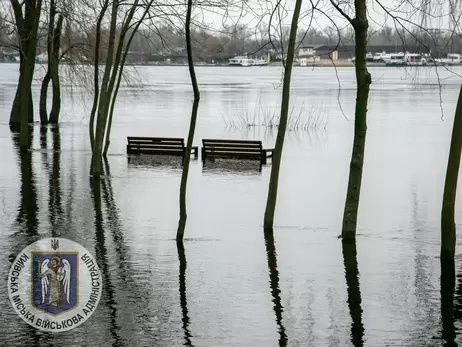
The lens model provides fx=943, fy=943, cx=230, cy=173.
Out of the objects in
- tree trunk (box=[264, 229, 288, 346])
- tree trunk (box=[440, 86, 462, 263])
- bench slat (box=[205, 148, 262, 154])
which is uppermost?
tree trunk (box=[440, 86, 462, 263])

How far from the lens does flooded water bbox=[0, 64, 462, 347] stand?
36.7ft

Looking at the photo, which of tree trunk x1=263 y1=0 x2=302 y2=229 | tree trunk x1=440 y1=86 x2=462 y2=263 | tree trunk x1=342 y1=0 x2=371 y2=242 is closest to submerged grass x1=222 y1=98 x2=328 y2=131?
tree trunk x1=263 y1=0 x2=302 y2=229

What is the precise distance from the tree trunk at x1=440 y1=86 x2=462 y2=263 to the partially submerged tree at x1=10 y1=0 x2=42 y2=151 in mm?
18131

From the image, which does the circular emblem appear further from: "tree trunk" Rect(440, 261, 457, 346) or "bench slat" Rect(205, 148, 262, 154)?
"bench slat" Rect(205, 148, 262, 154)

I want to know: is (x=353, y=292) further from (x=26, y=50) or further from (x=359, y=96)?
(x=26, y=50)

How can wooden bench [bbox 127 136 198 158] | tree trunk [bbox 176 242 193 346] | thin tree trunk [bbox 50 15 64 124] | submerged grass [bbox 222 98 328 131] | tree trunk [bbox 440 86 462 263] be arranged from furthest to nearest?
submerged grass [bbox 222 98 328 131] < thin tree trunk [bbox 50 15 64 124] < wooden bench [bbox 127 136 198 158] < tree trunk [bbox 440 86 462 263] < tree trunk [bbox 176 242 193 346]

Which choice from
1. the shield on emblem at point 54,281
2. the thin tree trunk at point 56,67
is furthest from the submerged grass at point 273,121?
the shield on emblem at point 54,281

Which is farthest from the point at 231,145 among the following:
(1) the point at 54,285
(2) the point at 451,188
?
(1) the point at 54,285

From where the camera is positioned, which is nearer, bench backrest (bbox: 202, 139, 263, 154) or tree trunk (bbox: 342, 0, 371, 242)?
tree trunk (bbox: 342, 0, 371, 242)

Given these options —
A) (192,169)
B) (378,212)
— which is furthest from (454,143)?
(192,169)

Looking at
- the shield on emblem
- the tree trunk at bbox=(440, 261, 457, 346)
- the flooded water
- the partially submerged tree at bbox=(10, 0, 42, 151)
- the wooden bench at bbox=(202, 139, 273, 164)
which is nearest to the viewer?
the tree trunk at bbox=(440, 261, 457, 346)

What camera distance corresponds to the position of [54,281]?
13312 mm

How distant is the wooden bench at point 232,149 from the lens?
31000mm

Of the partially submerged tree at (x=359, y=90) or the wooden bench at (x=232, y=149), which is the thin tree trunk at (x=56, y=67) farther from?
the partially submerged tree at (x=359, y=90)
